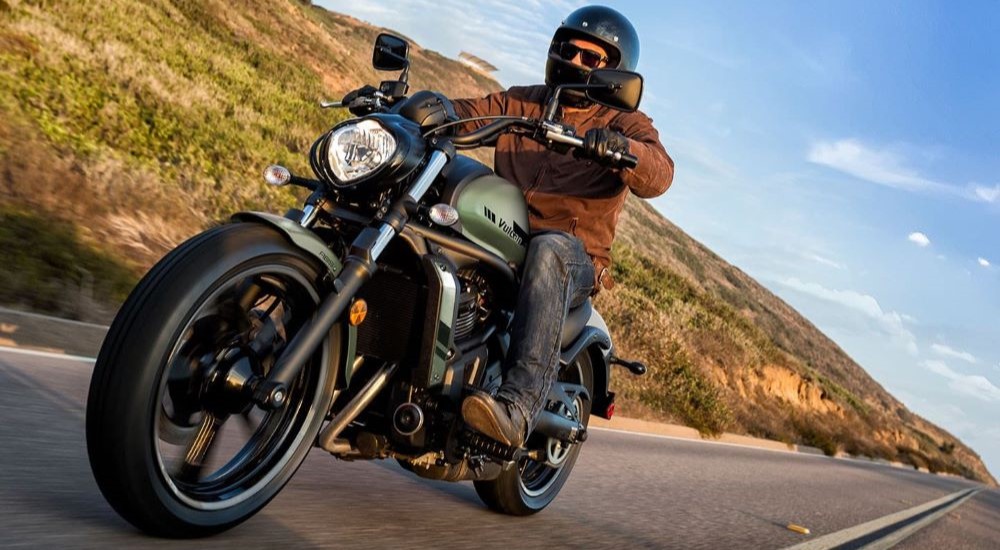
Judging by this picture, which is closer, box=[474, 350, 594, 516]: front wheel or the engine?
the engine

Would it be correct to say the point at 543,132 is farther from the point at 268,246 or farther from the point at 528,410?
the point at 268,246

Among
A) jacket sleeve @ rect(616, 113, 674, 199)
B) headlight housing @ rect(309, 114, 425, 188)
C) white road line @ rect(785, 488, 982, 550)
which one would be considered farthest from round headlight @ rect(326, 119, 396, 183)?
white road line @ rect(785, 488, 982, 550)

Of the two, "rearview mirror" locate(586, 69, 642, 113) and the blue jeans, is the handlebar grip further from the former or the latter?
the blue jeans

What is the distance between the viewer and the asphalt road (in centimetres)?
343

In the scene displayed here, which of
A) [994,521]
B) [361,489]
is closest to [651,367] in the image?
[994,521]

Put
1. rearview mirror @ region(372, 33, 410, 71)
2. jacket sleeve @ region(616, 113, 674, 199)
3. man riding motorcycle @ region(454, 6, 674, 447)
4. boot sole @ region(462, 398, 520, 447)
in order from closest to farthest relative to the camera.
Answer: boot sole @ region(462, 398, 520, 447) → man riding motorcycle @ region(454, 6, 674, 447) → jacket sleeve @ region(616, 113, 674, 199) → rearview mirror @ region(372, 33, 410, 71)

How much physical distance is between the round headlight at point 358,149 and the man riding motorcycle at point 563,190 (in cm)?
89

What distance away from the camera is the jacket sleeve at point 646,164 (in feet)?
15.0

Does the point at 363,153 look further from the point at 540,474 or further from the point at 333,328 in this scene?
the point at 540,474

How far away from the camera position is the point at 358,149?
12.0ft

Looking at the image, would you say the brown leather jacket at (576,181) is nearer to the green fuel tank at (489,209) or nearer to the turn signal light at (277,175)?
the green fuel tank at (489,209)

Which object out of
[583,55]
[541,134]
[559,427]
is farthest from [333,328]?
[583,55]

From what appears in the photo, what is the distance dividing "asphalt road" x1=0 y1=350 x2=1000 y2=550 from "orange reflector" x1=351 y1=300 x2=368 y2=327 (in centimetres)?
78

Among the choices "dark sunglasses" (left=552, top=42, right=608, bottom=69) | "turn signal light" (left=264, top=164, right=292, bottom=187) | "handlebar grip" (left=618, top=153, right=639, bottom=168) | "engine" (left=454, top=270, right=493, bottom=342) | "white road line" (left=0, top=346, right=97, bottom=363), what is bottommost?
"white road line" (left=0, top=346, right=97, bottom=363)
